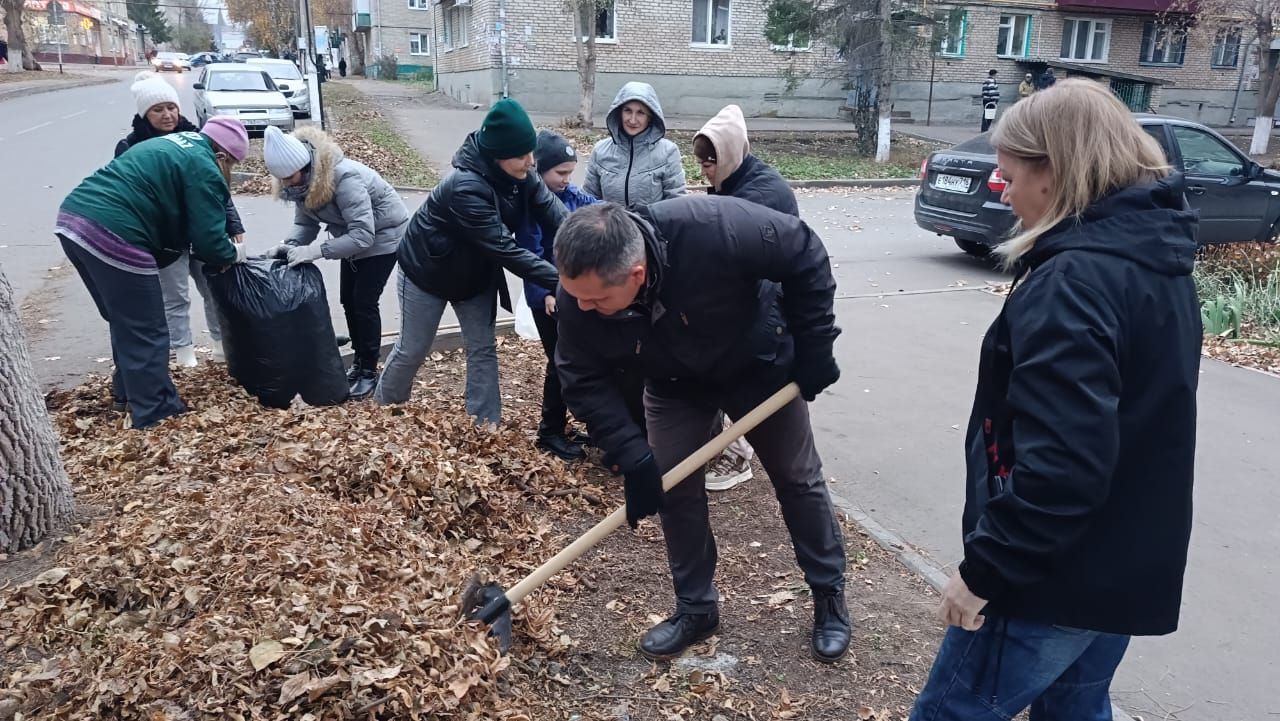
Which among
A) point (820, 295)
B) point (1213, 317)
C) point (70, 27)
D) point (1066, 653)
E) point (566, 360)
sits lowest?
point (1213, 317)

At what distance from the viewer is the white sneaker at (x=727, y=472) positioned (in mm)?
4375

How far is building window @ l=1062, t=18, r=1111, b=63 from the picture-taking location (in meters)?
28.7

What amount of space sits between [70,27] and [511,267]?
7420 centimetres

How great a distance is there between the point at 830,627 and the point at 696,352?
3.69ft

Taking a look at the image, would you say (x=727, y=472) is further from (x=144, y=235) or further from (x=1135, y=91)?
(x=1135, y=91)

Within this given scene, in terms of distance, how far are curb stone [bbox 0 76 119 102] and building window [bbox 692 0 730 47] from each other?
20236 mm

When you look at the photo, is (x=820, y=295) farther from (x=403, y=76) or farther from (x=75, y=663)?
(x=403, y=76)

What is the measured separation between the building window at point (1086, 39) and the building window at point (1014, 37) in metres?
1.48

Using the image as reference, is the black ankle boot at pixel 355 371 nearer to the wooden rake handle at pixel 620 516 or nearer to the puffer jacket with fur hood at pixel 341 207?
the puffer jacket with fur hood at pixel 341 207

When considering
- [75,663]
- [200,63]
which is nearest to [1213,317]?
[75,663]

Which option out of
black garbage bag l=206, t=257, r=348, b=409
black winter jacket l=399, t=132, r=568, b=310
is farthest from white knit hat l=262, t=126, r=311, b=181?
black winter jacket l=399, t=132, r=568, b=310

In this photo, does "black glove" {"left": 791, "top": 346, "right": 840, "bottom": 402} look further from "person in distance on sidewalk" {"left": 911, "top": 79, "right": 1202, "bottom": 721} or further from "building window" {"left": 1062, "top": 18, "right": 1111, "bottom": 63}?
"building window" {"left": 1062, "top": 18, "right": 1111, "bottom": 63}

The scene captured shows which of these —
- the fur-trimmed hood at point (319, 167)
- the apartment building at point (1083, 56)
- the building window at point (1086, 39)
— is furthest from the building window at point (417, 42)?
the fur-trimmed hood at point (319, 167)

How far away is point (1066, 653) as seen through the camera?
1.89m
